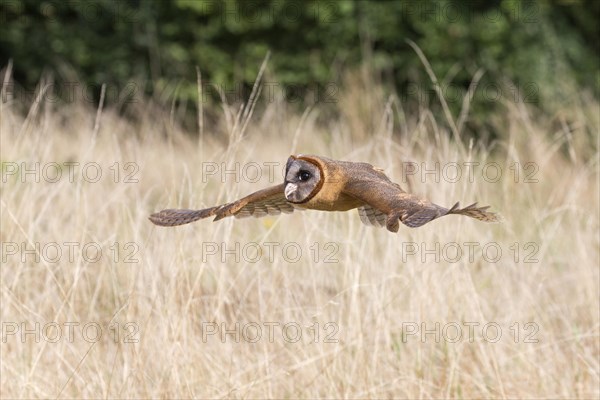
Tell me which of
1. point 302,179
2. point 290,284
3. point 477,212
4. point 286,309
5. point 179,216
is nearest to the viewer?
point 477,212

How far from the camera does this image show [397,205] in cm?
147

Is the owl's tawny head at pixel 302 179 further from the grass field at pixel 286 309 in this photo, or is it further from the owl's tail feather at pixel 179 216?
the grass field at pixel 286 309

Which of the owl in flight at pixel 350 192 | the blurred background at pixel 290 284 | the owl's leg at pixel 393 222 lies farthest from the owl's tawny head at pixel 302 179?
the blurred background at pixel 290 284

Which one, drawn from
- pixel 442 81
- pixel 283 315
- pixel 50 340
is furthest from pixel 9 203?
pixel 442 81

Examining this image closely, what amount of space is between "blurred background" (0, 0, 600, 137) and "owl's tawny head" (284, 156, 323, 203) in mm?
5718

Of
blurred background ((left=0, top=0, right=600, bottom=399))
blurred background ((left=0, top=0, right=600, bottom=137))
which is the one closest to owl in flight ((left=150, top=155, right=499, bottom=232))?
blurred background ((left=0, top=0, right=600, bottom=399))

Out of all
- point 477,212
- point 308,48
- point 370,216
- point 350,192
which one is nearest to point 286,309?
point 370,216

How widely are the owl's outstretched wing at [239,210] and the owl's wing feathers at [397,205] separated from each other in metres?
0.14

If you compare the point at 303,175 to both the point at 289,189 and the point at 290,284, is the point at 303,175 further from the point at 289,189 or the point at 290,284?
the point at 290,284

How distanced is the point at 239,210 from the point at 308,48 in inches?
274

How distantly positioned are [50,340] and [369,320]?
100 centimetres

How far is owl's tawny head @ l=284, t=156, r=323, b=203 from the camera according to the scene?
1.48 m

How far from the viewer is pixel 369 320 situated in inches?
127

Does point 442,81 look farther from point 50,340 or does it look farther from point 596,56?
point 50,340
